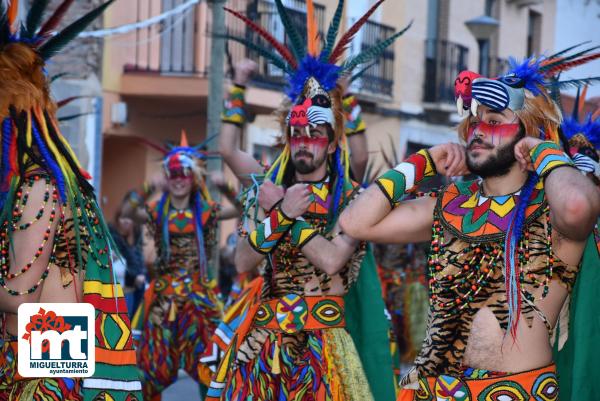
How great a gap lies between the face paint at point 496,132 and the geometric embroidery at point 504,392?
92cm

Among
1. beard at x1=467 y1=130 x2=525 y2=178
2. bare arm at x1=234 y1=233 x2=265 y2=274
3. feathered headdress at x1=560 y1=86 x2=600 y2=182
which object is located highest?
feathered headdress at x1=560 y1=86 x2=600 y2=182

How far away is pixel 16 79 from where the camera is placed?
4.68 meters

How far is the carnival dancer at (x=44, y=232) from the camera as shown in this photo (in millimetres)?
4586

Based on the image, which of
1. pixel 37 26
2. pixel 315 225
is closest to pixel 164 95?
pixel 315 225

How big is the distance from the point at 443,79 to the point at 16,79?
2122 centimetres

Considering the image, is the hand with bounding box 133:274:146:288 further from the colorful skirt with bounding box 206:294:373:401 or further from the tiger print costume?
the tiger print costume

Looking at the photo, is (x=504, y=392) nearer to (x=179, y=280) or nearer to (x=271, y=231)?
(x=271, y=231)

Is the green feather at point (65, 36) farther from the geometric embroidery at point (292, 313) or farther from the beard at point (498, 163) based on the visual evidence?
the geometric embroidery at point (292, 313)

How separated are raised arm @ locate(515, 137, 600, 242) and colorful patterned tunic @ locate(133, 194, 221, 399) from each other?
4289 millimetres

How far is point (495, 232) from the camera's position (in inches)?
185

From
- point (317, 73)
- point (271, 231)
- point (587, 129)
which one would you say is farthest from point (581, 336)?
point (587, 129)

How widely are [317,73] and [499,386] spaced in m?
2.65

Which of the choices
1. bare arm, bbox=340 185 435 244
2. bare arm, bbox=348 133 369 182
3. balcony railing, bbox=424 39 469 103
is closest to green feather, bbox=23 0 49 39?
bare arm, bbox=340 185 435 244

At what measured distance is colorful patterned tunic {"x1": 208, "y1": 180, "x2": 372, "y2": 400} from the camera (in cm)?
607
